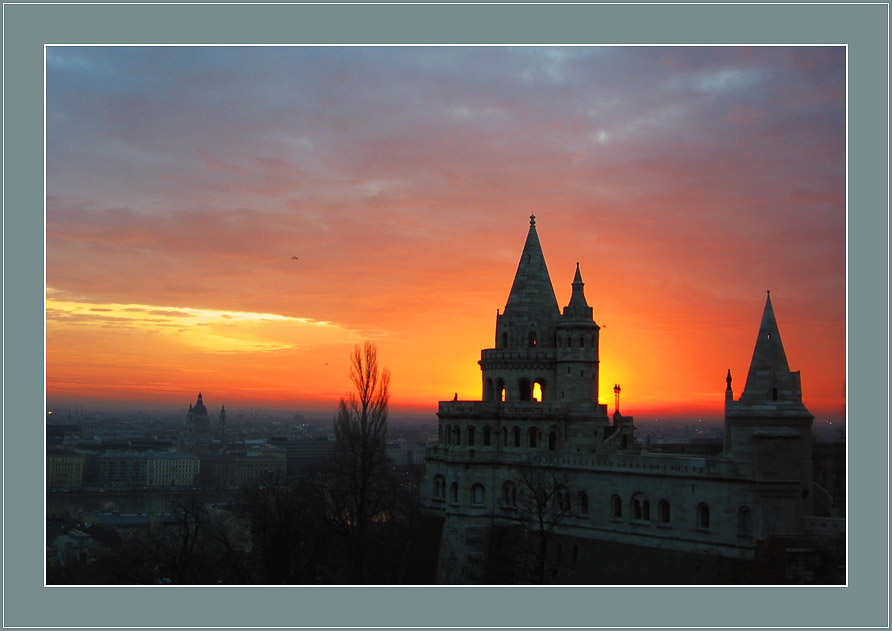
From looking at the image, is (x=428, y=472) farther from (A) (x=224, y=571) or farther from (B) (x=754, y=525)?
(B) (x=754, y=525)

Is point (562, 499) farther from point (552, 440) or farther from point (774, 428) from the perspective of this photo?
point (774, 428)

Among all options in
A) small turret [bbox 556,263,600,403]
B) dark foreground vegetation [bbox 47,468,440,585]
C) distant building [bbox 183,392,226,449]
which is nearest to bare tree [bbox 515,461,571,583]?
small turret [bbox 556,263,600,403]

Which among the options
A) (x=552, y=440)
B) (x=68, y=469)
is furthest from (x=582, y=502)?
(x=68, y=469)

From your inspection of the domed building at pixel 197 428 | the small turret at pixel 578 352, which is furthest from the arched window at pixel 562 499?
the domed building at pixel 197 428

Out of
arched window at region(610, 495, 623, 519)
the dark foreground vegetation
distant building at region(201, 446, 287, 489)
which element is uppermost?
arched window at region(610, 495, 623, 519)

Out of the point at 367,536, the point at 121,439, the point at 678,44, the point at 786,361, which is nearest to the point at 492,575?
the point at 367,536

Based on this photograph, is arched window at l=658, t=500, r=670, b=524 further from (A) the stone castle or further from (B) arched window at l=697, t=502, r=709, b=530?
(B) arched window at l=697, t=502, r=709, b=530

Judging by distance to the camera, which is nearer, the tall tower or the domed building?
the tall tower
